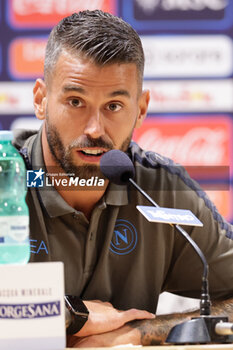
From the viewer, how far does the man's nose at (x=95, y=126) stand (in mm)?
1845

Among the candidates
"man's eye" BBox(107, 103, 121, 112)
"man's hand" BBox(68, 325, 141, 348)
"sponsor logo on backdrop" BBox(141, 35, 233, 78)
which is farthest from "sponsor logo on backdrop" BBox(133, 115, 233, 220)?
"man's hand" BBox(68, 325, 141, 348)

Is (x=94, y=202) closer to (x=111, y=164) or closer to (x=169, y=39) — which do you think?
(x=111, y=164)

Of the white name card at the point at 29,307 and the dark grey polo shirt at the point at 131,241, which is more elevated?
the white name card at the point at 29,307

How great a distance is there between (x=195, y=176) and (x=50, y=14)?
949 millimetres

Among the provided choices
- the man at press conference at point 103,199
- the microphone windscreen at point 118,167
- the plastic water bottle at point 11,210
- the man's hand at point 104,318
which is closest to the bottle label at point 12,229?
the plastic water bottle at point 11,210

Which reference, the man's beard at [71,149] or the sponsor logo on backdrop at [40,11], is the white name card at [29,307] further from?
the sponsor logo on backdrop at [40,11]

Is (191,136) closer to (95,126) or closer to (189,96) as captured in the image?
(189,96)

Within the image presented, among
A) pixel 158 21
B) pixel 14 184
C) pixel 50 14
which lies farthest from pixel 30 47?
pixel 14 184

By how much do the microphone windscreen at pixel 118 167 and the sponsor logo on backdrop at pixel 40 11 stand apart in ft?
4.55

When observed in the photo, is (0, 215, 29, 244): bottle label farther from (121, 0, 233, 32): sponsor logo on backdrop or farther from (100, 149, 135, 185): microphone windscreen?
(121, 0, 233, 32): sponsor logo on backdrop

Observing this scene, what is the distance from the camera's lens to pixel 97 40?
1.84 meters

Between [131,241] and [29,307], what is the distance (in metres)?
0.86

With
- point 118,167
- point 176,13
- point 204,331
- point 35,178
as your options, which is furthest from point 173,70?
point 204,331

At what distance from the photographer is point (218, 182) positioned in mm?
2705
